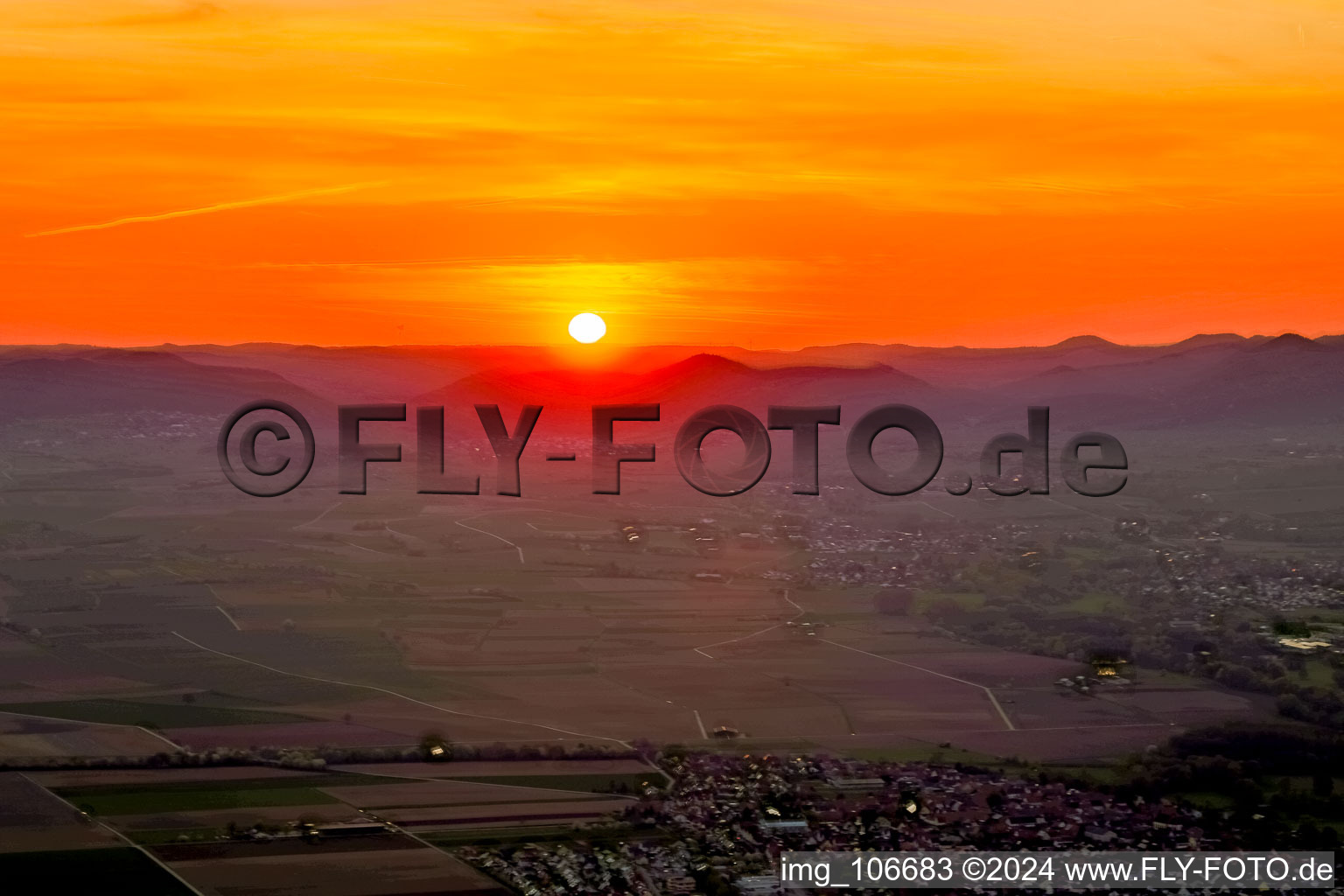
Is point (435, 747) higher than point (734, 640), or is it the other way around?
point (734, 640)

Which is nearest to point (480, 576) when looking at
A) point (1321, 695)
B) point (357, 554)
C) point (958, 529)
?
point (357, 554)

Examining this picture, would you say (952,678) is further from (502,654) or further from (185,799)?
(185,799)

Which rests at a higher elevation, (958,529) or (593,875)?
(958,529)

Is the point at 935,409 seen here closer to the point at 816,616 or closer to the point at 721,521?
the point at 721,521

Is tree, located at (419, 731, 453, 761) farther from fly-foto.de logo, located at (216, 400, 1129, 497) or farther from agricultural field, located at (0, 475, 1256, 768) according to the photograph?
fly-foto.de logo, located at (216, 400, 1129, 497)


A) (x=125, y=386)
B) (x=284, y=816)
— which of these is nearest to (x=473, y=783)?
(x=284, y=816)

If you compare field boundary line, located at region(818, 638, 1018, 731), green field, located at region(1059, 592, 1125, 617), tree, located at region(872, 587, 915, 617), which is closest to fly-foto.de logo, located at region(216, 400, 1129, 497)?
tree, located at region(872, 587, 915, 617)
